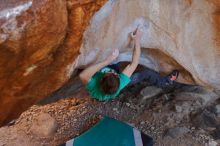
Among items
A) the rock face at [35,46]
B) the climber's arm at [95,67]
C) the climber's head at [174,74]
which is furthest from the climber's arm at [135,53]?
the rock face at [35,46]

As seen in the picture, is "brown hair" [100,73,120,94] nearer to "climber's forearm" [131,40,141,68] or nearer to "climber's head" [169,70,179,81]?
"climber's forearm" [131,40,141,68]

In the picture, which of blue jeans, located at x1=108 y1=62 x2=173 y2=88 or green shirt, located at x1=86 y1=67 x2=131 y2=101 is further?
blue jeans, located at x1=108 y1=62 x2=173 y2=88

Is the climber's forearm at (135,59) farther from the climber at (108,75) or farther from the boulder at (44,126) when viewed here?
the boulder at (44,126)

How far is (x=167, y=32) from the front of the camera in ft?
9.30

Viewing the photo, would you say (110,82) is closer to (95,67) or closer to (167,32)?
(95,67)

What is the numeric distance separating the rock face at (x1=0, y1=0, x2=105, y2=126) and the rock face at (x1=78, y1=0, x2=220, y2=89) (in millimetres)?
445

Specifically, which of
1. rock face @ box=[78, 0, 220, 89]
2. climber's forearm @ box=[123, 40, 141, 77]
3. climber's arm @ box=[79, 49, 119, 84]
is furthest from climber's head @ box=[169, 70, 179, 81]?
climber's arm @ box=[79, 49, 119, 84]

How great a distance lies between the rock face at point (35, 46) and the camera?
1732 mm

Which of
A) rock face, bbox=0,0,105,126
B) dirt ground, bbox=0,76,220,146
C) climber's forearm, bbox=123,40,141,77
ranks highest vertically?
rock face, bbox=0,0,105,126

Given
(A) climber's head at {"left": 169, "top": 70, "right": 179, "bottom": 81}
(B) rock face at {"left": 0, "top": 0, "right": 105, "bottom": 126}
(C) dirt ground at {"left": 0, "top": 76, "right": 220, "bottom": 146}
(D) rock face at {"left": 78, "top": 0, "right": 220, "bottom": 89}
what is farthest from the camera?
(C) dirt ground at {"left": 0, "top": 76, "right": 220, "bottom": 146}

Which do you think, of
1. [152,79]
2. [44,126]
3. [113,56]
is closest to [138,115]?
[152,79]

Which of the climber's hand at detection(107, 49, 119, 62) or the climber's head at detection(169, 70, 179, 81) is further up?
the climber's hand at detection(107, 49, 119, 62)

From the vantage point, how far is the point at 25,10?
173 cm

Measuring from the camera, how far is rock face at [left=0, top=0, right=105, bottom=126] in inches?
68.2
